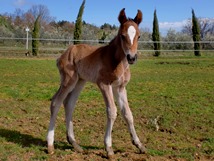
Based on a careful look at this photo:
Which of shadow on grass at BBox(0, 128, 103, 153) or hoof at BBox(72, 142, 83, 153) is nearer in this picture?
hoof at BBox(72, 142, 83, 153)

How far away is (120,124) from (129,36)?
3341 millimetres

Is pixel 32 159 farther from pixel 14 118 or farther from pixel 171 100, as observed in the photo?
pixel 171 100

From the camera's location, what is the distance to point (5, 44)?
3703 centimetres

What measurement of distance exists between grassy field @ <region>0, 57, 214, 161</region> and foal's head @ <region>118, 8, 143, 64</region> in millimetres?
1807

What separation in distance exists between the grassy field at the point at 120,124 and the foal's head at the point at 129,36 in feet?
5.93

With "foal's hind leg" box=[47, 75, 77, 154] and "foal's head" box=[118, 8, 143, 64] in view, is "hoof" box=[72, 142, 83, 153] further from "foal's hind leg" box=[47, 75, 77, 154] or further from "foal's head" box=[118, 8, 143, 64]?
"foal's head" box=[118, 8, 143, 64]

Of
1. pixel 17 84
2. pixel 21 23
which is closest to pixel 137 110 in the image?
pixel 17 84

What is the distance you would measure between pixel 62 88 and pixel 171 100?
4.98 meters

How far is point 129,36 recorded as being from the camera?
17.1 ft

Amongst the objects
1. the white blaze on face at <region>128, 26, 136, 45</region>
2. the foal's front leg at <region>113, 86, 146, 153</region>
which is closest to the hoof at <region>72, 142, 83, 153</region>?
the foal's front leg at <region>113, 86, 146, 153</region>

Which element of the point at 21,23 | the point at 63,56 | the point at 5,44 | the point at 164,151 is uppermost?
the point at 21,23

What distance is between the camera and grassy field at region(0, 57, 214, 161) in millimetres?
5934

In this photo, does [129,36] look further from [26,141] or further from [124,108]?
[26,141]

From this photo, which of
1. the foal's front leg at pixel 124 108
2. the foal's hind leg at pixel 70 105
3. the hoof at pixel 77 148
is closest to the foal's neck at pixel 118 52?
the foal's front leg at pixel 124 108
